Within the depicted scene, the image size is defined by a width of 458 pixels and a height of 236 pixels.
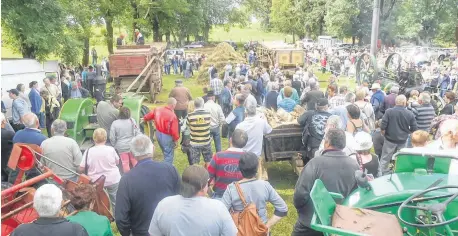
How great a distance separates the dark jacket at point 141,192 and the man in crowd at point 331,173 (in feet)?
3.81

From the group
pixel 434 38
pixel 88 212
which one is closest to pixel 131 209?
pixel 88 212

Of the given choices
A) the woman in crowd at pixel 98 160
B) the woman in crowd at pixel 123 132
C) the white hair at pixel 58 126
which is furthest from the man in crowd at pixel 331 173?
the woman in crowd at pixel 123 132

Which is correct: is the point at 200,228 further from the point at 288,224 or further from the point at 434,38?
the point at 434,38

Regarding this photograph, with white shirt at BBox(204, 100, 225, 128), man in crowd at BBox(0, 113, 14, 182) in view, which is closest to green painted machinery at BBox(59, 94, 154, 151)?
white shirt at BBox(204, 100, 225, 128)

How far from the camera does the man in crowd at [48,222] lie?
293 centimetres

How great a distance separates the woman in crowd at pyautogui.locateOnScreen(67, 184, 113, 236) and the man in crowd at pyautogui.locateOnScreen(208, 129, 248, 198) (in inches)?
56.3

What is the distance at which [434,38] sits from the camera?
44.7 meters

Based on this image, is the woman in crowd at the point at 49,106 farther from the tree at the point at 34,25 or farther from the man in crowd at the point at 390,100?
the man in crowd at the point at 390,100

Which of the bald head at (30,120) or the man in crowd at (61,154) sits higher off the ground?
the bald head at (30,120)

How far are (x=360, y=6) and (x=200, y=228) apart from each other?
147 ft

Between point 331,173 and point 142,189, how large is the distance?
1.70 meters

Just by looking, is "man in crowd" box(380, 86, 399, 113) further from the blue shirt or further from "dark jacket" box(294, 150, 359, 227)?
the blue shirt

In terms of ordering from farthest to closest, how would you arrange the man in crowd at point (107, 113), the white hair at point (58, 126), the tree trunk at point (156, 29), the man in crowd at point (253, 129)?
the tree trunk at point (156, 29)
the man in crowd at point (107, 113)
the man in crowd at point (253, 129)
the white hair at point (58, 126)

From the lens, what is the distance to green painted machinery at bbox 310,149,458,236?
124 inches
